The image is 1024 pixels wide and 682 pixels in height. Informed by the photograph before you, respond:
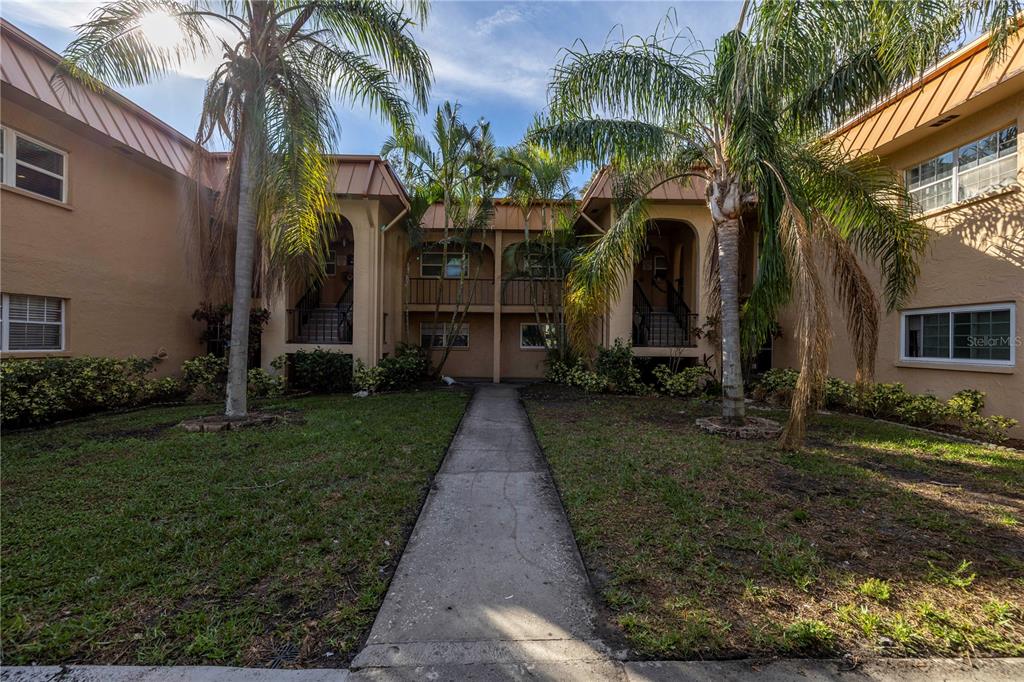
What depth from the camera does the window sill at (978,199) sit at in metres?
7.20

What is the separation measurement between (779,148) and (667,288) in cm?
921

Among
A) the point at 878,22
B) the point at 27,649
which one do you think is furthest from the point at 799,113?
the point at 27,649

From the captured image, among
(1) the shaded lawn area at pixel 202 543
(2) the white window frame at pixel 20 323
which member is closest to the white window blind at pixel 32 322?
(2) the white window frame at pixel 20 323

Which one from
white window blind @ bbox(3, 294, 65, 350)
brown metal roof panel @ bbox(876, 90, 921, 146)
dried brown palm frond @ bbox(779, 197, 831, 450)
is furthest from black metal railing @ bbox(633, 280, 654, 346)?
white window blind @ bbox(3, 294, 65, 350)

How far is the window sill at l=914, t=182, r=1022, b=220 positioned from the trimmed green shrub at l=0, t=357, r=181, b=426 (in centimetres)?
1620

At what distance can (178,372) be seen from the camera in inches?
440

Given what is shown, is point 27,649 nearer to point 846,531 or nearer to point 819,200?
point 846,531

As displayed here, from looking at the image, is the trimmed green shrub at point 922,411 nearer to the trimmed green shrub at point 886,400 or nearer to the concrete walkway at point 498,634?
the trimmed green shrub at point 886,400

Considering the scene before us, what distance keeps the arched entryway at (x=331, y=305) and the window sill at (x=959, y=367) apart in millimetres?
13237

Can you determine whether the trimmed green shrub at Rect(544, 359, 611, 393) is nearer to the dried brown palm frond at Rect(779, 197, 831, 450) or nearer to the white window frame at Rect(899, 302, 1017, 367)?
the dried brown palm frond at Rect(779, 197, 831, 450)

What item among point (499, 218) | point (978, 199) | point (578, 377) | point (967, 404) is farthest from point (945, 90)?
point (499, 218)

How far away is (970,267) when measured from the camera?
7.88 metres

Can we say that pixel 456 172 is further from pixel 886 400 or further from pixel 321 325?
pixel 886 400
